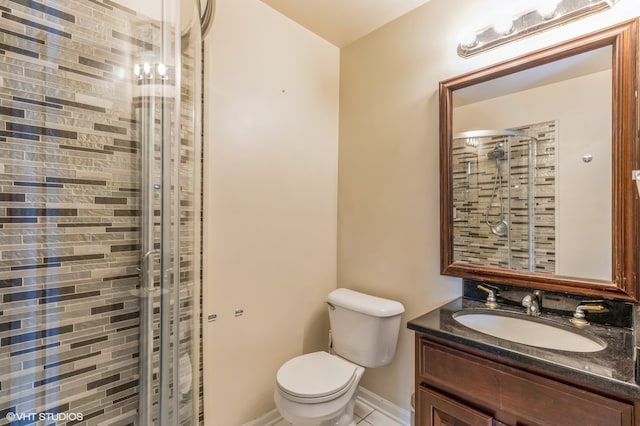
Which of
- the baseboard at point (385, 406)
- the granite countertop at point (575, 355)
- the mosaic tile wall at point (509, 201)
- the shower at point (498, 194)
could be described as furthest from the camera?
the baseboard at point (385, 406)

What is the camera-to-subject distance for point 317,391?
54.3 inches

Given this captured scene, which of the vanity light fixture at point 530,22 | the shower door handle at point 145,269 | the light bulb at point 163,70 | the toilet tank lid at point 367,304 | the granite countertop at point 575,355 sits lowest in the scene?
the toilet tank lid at point 367,304

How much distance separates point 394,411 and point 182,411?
1213 millimetres

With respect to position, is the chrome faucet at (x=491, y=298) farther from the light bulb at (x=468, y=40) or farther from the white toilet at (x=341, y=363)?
the light bulb at (x=468, y=40)

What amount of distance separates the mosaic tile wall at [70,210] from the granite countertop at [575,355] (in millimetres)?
1068

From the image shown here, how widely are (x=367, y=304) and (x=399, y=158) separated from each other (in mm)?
873

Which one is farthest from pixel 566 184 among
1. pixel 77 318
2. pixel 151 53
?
pixel 77 318

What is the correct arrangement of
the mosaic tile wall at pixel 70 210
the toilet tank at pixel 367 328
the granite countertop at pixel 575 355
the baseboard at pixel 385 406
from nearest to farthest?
the granite countertop at pixel 575 355 → the mosaic tile wall at pixel 70 210 → the toilet tank at pixel 367 328 → the baseboard at pixel 385 406

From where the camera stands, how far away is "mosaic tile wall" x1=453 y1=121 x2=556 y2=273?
1.29 metres

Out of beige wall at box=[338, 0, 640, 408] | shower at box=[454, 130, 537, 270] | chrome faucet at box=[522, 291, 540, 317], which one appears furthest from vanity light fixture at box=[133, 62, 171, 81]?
chrome faucet at box=[522, 291, 540, 317]

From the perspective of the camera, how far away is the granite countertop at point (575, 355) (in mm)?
809

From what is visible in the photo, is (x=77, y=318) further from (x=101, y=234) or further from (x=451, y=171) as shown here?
(x=451, y=171)

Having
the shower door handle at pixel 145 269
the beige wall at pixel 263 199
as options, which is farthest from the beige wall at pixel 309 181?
the shower door handle at pixel 145 269

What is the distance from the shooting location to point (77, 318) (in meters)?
1.07
